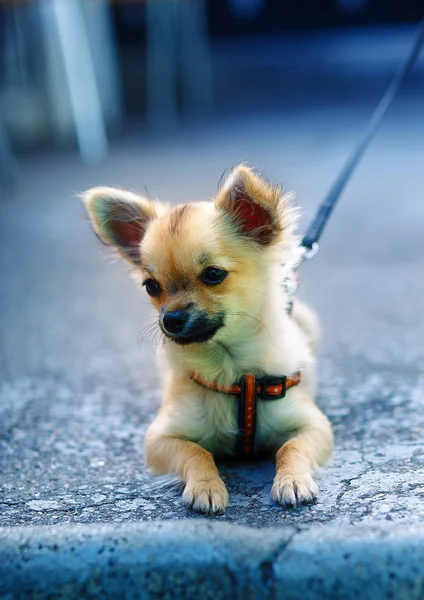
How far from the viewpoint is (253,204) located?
284 centimetres

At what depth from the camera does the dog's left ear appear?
109 inches

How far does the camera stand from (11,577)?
2240 mm

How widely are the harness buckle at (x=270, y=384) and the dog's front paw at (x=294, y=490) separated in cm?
36

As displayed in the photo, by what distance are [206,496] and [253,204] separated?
3.15 ft

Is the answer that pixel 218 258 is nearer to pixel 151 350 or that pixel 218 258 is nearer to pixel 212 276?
pixel 212 276

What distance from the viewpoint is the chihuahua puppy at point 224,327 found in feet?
8.92

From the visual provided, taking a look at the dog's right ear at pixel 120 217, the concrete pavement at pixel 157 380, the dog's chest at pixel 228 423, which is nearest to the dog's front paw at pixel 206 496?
the concrete pavement at pixel 157 380

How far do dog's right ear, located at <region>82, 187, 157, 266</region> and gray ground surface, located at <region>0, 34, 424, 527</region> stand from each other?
2.40 ft

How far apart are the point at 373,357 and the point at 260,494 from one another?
151 centimetres

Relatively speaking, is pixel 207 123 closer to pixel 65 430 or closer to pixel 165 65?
pixel 165 65

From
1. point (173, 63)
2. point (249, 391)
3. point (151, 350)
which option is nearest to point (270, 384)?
point (249, 391)

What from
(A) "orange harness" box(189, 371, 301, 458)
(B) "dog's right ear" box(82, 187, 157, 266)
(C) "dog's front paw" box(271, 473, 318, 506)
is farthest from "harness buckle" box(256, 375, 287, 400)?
(B) "dog's right ear" box(82, 187, 157, 266)

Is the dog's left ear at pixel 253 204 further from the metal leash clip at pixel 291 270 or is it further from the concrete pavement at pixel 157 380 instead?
the concrete pavement at pixel 157 380

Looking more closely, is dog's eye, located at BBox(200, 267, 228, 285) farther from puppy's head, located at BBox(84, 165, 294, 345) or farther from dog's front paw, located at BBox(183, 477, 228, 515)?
dog's front paw, located at BBox(183, 477, 228, 515)
